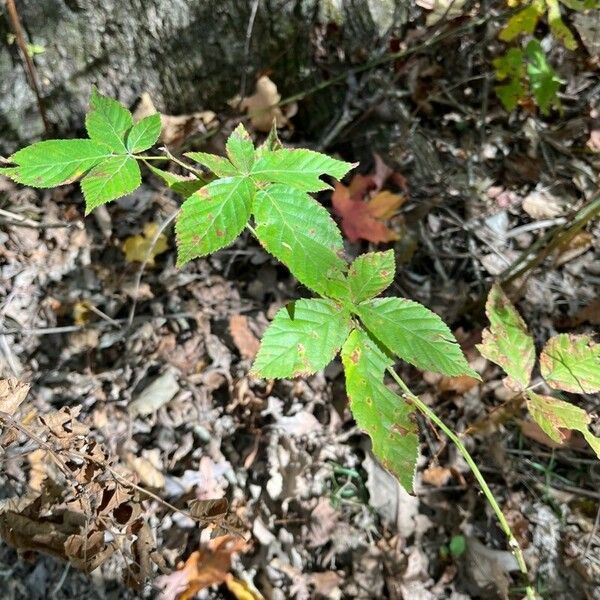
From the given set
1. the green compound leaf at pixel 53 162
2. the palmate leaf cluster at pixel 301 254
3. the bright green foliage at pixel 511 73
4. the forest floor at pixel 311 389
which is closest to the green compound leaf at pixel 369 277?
the palmate leaf cluster at pixel 301 254

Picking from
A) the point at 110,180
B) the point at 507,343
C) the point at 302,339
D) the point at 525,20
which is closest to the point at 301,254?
the point at 302,339

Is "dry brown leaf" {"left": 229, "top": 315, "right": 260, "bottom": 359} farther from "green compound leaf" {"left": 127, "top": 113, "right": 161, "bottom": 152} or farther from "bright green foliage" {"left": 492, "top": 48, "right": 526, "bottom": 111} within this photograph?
"bright green foliage" {"left": 492, "top": 48, "right": 526, "bottom": 111}

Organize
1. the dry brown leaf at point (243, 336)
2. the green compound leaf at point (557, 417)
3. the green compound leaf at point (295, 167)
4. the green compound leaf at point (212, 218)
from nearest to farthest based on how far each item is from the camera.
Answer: the green compound leaf at point (212, 218), the green compound leaf at point (295, 167), the green compound leaf at point (557, 417), the dry brown leaf at point (243, 336)

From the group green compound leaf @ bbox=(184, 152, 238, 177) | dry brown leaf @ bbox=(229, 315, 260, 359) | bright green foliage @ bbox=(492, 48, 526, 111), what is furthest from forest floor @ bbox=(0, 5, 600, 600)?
green compound leaf @ bbox=(184, 152, 238, 177)

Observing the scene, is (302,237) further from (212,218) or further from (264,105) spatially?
(264,105)

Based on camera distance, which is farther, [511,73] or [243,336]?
[511,73]

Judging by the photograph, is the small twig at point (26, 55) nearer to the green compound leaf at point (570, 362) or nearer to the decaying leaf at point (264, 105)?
the decaying leaf at point (264, 105)

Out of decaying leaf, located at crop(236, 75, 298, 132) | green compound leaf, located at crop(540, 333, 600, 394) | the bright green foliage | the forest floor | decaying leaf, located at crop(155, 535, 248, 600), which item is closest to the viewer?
green compound leaf, located at crop(540, 333, 600, 394)

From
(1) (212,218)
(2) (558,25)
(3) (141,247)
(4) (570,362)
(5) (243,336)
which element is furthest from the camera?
(3) (141,247)
